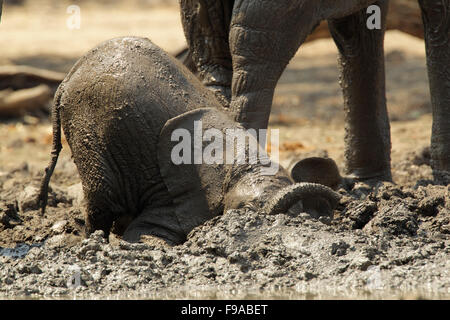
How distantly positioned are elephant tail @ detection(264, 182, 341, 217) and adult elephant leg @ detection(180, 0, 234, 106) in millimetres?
953

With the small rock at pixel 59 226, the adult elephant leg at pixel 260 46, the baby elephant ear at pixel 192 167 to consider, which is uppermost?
the adult elephant leg at pixel 260 46

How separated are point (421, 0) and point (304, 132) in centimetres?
352

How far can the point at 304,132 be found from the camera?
347 inches

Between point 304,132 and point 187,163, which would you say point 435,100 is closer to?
point 187,163

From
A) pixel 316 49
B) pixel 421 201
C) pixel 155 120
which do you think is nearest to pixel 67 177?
pixel 155 120

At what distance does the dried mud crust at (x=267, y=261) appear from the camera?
351 cm

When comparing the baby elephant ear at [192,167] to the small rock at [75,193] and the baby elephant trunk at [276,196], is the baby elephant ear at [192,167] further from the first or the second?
the small rock at [75,193]

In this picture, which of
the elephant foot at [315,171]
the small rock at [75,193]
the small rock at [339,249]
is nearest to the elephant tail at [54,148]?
the small rock at [75,193]

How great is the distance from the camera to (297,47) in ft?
14.6

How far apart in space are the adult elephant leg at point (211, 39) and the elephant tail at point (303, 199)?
3.13 ft

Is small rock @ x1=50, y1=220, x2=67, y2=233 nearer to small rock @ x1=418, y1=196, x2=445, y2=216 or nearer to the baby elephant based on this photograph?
the baby elephant
